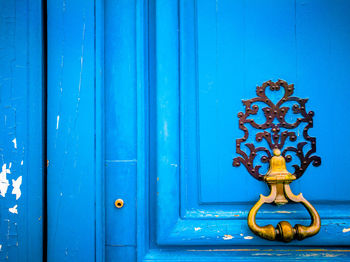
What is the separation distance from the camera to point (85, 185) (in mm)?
472

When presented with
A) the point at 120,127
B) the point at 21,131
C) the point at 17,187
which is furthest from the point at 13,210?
the point at 120,127

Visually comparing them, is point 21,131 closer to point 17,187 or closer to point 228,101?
point 17,187

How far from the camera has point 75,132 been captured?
1.56 feet

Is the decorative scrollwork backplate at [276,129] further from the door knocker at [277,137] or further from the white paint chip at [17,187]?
the white paint chip at [17,187]

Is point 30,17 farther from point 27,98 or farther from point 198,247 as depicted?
point 198,247

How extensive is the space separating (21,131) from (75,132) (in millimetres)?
108

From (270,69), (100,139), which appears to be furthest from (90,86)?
(270,69)

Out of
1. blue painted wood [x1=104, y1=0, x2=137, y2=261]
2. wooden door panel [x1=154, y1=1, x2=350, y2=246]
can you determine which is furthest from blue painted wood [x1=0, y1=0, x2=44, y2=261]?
wooden door panel [x1=154, y1=1, x2=350, y2=246]

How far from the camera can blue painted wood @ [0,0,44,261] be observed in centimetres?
47

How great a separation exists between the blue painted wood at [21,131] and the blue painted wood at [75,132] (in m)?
0.02

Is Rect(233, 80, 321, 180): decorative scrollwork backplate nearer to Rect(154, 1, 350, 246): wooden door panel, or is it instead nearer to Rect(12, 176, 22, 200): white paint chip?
Rect(154, 1, 350, 246): wooden door panel

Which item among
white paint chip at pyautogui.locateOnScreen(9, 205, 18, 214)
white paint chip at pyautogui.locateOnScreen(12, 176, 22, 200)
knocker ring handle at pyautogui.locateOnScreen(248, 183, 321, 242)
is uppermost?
white paint chip at pyautogui.locateOnScreen(12, 176, 22, 200)

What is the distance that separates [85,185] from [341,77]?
0.58 meters

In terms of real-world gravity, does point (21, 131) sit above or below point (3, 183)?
above
